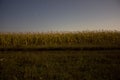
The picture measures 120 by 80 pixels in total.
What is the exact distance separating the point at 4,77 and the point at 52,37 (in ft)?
52.4

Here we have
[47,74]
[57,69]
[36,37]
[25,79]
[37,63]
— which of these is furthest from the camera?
[36,37]

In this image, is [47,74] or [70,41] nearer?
[47,74]

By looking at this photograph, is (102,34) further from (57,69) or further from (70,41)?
(57,69)

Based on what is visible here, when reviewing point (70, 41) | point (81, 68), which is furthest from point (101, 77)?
point (70, 41)

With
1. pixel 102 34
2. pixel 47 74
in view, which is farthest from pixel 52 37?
pixel 47 74

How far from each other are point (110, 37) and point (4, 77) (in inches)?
703

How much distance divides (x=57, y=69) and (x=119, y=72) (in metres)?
2.41

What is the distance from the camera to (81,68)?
8.93 meters

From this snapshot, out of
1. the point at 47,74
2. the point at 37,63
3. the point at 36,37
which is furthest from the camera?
the point at 36,37

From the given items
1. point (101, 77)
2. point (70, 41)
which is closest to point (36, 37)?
point (70, 41)

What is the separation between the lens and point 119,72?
815 cm

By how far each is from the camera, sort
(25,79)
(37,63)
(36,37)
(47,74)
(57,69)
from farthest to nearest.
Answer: (36,37)
(37,63)
(57,69)
(47,74)
(25,79)

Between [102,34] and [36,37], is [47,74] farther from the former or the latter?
[102,34]

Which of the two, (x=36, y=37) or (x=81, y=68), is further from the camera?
(x=36, y=37)
